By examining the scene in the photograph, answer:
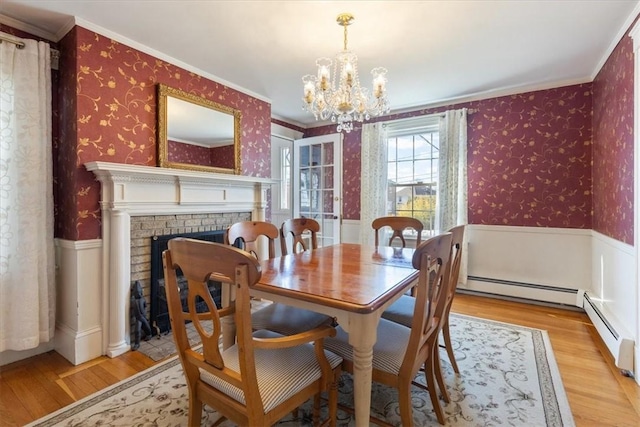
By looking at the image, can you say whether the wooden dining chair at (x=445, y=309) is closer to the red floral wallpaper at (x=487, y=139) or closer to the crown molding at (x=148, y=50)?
the red floral wallpaper at (x=487, y=139)

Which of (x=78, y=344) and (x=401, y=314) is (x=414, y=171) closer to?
(x=401, y=314)

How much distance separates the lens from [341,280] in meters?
1.52

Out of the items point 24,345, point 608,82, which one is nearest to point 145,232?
point 24,345

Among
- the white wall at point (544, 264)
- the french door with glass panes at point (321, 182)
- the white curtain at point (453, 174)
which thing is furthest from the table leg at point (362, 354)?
the french door with glass panes at point (321, 182)

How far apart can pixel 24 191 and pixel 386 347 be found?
8.30 feet

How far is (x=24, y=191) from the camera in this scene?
2.11 meters

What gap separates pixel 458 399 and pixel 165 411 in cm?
162

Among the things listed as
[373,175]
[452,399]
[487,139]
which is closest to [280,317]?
[452,399]

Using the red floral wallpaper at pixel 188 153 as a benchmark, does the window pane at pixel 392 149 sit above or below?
above

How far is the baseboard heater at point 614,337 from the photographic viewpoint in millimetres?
2021

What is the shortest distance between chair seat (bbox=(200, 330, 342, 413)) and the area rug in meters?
0.52

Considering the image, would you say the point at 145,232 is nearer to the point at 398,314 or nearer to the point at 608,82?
the point at 398,314

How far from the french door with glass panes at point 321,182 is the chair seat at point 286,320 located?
2.62 metres

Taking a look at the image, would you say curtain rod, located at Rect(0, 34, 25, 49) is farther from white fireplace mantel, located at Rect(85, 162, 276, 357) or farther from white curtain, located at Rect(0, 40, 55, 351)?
white fireplace mantel, located at Rect(85, 162, 276, 357)
